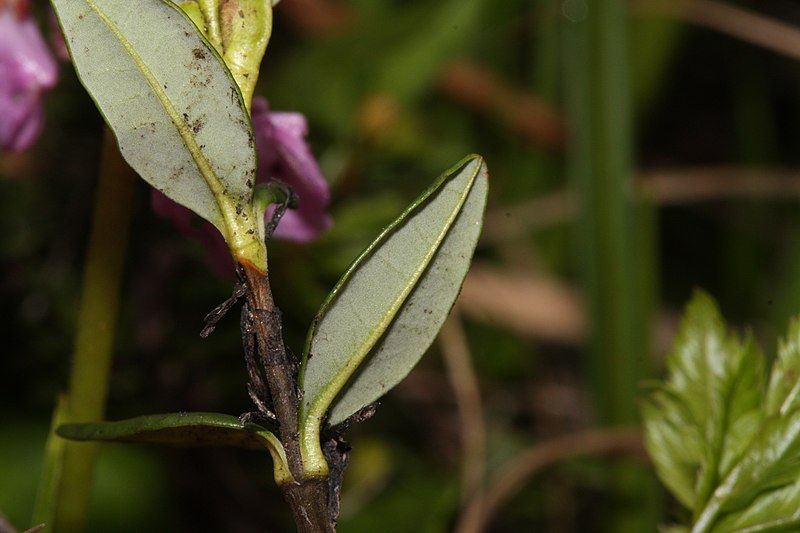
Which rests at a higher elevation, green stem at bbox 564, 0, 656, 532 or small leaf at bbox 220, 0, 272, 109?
small leaf at bbox 220, 0, 272, 109

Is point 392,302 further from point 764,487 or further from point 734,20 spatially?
point 734,20

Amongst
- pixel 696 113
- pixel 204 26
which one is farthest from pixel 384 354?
pixel 696 113

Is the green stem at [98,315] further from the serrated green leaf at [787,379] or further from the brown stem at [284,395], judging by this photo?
the serrated green leaf at [787,379]

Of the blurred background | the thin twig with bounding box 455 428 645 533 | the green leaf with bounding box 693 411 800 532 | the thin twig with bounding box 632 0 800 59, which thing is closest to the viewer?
the green leaf with bounding box 693 411 800 532

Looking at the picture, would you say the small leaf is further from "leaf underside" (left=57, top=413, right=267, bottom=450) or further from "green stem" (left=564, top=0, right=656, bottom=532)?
"green stem" (left=564, top=0, right=656, bottom=532)

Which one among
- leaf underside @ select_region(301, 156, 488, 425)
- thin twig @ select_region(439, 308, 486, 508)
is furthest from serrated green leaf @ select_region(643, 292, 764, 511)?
thin twig @ select_region(439, 308, 486, 508)

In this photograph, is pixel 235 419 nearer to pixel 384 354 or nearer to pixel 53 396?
pixel 384 354

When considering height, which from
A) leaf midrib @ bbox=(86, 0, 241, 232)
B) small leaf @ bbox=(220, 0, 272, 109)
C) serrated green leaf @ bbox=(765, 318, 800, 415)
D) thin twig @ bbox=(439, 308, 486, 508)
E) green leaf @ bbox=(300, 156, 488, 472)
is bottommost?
thin twig @ bbox=(439, 308, 486, 508)

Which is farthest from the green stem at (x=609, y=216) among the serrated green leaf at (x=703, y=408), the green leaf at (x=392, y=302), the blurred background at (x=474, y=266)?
the green leaf at (x=392, y=302)
